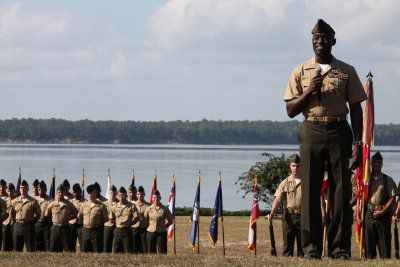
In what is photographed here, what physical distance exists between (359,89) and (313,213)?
124 centimetres

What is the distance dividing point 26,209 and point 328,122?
34.3 ft

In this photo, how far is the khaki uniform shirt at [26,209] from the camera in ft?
66.7

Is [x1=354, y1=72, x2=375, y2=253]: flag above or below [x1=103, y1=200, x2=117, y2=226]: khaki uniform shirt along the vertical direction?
above

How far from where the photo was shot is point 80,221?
21188mm

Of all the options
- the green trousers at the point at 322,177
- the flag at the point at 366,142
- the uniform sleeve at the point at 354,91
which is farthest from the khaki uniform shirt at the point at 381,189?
the uniform sleeve at the point at 354,91

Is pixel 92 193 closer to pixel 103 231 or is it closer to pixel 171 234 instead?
pixel 103 231

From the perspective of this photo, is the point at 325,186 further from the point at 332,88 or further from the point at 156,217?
the point at 156,217

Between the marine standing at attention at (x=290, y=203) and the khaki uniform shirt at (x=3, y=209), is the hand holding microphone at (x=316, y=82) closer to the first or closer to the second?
the marine standing at attention at (x=290, y=203)

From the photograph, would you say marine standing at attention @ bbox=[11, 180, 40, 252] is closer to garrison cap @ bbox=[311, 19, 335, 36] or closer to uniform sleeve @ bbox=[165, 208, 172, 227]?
uniform sleeve @ bbox=[165, 208, 172, 227]

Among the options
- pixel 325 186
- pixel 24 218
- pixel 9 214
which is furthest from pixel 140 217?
Result: pixel 325 186

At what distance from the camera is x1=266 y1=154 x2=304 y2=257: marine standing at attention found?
55.6ft

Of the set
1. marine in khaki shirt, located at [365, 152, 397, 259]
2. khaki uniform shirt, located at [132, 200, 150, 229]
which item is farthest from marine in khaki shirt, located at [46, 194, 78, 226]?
marine in khaki shirt, located at [365, 152, 397, 259]

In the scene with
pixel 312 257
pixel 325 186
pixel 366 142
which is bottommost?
pixel 312 257

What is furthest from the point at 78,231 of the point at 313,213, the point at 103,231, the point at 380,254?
the point at 313,213
